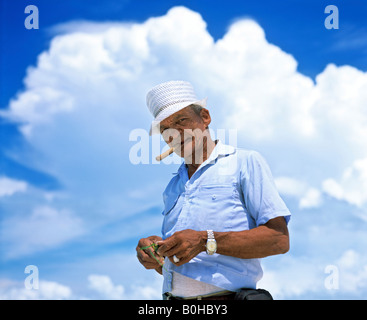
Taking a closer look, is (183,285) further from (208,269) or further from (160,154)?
(160,154)

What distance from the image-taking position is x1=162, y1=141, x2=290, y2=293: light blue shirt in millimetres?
3445

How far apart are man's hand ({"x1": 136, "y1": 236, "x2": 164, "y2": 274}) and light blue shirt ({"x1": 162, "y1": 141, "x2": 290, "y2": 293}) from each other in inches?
3.6

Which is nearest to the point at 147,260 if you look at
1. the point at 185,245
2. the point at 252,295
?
the point at 185,245

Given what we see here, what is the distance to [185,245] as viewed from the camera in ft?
10.7

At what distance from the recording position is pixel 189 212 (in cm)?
368

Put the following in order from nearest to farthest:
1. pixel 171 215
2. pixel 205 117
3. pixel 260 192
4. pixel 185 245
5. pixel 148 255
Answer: pixel 185 245
pixel 260 192
pixel 148 255
pixel 171 215
pixel 205 117

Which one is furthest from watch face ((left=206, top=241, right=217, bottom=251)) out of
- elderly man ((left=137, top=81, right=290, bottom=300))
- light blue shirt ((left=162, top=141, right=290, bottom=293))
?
light blue shirt ((left=162, top=141, right=290, bottom=293))

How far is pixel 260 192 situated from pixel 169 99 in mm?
1171

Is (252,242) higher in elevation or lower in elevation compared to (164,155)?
lower

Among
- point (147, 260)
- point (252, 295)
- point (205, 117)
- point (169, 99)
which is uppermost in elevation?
point (169, 99)

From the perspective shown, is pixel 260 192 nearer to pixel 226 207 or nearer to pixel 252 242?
pixel 226 207

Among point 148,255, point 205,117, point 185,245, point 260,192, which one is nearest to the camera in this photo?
point 185,245
